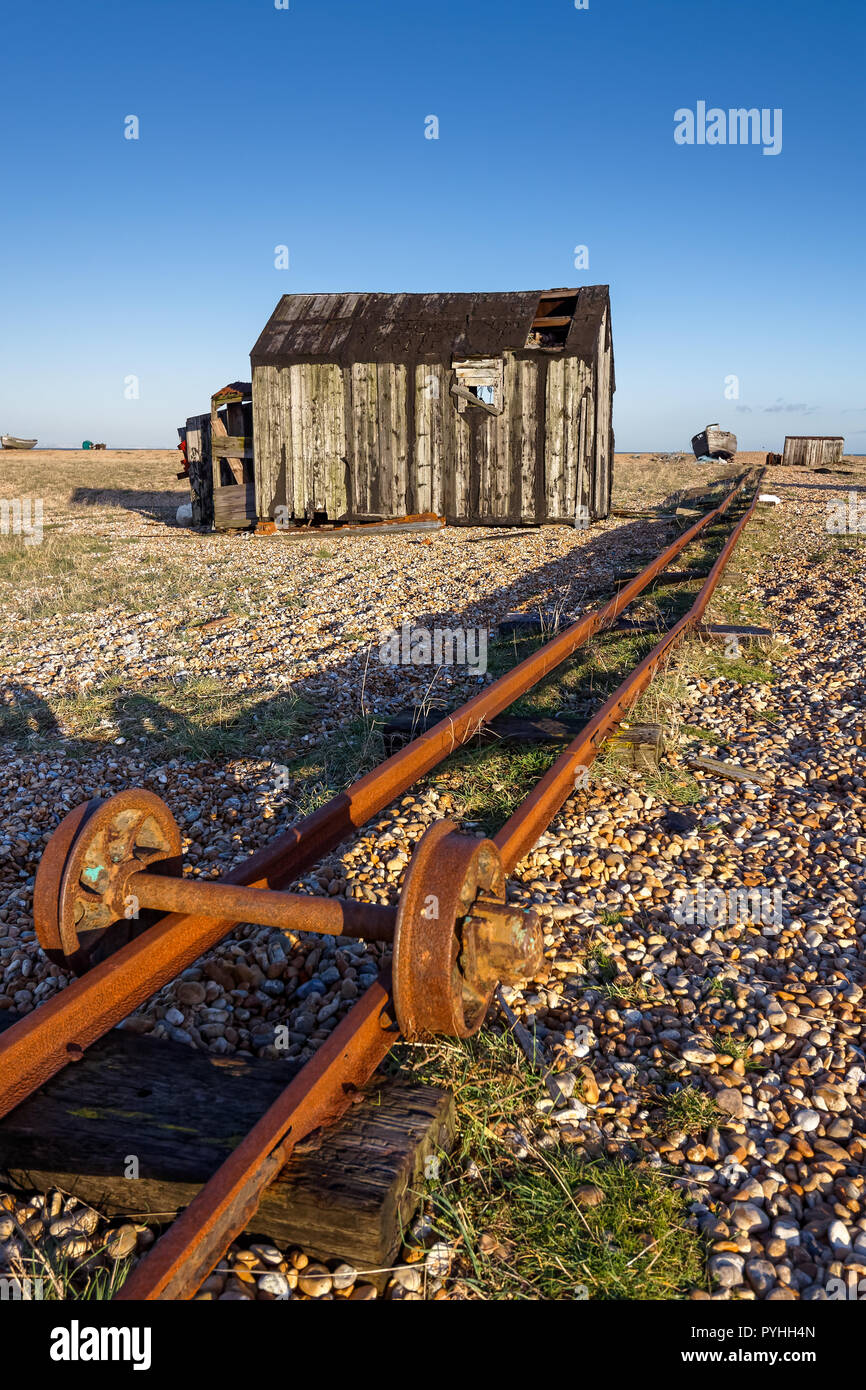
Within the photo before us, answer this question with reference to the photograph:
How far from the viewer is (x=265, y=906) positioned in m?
2.32

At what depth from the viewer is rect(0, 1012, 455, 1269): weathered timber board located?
1.83m

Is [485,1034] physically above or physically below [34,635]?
below

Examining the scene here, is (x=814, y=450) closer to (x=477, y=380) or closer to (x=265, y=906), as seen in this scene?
(x=477, y=380)

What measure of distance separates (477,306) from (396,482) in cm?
388

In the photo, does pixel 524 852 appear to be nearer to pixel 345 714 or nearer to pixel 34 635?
pixel 345 714

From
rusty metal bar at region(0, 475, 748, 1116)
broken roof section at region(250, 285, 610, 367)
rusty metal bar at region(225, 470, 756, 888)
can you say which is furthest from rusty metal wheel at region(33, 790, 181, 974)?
broken roof section at region(250, 285, 610, 367)

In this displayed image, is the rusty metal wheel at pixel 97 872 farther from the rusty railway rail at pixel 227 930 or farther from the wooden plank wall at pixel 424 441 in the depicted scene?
the wooden plank wall at pixel 424 441

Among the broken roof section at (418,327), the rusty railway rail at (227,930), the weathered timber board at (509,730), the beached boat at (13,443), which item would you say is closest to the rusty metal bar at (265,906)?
the rusty railway rail at (227,930)

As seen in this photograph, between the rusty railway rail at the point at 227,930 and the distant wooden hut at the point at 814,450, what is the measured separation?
39.9 metres

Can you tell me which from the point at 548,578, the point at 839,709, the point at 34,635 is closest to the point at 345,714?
the point at 839,709

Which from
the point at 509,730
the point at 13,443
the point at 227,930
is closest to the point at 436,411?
the point at 509,730

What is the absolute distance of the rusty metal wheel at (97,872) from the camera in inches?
91.5

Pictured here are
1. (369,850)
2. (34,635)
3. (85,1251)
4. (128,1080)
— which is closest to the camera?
(85,1251)

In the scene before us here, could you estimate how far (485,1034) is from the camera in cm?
251
